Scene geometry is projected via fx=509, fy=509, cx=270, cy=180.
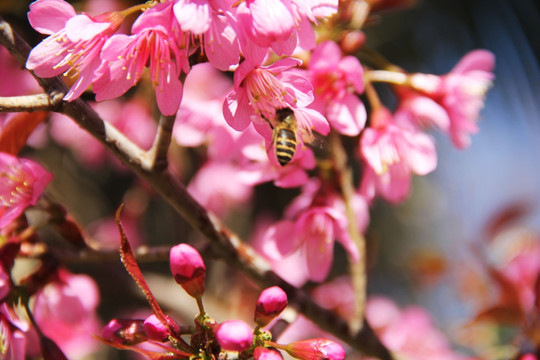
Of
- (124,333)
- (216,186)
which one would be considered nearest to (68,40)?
(124,333)

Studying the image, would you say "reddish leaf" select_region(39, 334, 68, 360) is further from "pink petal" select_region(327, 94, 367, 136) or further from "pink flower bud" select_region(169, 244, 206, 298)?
"pink petal" select_region(327, 94, 367, 136)

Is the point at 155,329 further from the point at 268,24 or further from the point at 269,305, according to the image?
the point at 268,24

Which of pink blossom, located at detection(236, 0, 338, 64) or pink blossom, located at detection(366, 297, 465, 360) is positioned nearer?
pink blossom, located at detection(236, 0, 338, 64)

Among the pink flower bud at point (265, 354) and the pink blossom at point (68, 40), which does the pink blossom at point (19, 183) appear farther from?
the pink flower bud at point (265, 354)

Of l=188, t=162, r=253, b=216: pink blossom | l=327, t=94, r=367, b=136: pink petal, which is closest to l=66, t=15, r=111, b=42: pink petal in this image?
l=327, t=94, r=367, b=136: pink petal

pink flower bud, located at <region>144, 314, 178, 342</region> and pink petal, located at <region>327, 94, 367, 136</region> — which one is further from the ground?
pink petal, located at <region>327, 94, 367, 136</region>

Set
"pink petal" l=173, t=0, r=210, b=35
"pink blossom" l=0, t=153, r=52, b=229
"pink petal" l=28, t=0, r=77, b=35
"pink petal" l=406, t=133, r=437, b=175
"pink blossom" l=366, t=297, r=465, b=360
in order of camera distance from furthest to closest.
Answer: "pink blossom" l=366, t=297, r=465, b=360 → "pink petal" l=406, t=133, r=437, b=175 → "pink blossom" l=0, t=153, r=52, b=229 → "pink petal" l=28, t=0, r=77, b=35 → "pink petal" l=173, t=0, r=210, b=35

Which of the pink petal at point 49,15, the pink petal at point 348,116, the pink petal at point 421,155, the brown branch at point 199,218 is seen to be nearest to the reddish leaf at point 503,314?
the brown branch at point 199,218

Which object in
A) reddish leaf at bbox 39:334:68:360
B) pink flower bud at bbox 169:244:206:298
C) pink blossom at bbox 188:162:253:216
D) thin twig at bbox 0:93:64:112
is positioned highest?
thin twig at bbox 0:93:64:112

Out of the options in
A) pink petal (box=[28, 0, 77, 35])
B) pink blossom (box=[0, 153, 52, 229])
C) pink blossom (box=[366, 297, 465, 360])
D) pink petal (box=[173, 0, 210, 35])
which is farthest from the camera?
pink blossom (box=[366, 297, 465, 360])
